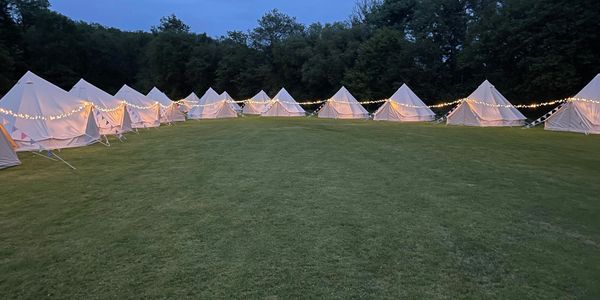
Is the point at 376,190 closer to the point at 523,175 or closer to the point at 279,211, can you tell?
the point at 279,211

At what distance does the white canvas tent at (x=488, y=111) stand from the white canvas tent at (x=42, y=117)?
1665cm

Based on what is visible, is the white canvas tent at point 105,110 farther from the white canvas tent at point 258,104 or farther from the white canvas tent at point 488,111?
the white canvas tent at point 488,111

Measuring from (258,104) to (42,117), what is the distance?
21.0 m

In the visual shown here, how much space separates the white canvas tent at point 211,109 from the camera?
27.0 metres

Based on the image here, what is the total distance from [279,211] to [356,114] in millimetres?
20577

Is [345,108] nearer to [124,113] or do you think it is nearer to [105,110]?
[124,113]

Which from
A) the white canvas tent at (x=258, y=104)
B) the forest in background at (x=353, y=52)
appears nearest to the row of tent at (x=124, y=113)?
the white canvas tent at (x=258, y=104)

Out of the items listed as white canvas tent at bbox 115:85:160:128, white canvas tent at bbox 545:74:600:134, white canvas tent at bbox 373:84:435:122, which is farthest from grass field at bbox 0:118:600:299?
white canvas tent at bbox 373:84:435:122

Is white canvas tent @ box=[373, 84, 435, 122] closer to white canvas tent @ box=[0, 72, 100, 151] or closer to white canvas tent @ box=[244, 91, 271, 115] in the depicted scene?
white canvas tent @ box=[244, 91, 271, 115]

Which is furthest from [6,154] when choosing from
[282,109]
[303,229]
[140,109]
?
[282,109]

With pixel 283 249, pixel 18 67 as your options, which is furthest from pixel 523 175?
pixel 18 67

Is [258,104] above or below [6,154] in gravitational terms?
above

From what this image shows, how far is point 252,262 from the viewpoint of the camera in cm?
348

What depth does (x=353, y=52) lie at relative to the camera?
35.9m
